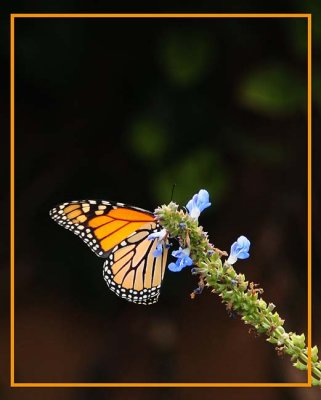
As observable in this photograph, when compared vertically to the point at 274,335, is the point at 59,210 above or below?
above

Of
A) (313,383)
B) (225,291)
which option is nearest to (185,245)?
(225,291)

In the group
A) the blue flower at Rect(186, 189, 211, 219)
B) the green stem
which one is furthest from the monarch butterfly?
the green stem

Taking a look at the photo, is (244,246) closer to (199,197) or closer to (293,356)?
(199,197)

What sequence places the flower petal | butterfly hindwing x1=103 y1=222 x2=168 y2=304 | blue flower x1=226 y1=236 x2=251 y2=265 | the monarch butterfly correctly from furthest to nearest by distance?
butterfly hindwing x1=103 y1=222 x2=168 y2=304
the monarch butterfly
blue flower x1=226 y1=236 x2=251 y2=265
the flower petal

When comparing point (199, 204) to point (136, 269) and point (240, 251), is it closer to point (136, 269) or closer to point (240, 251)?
point (240, 251)

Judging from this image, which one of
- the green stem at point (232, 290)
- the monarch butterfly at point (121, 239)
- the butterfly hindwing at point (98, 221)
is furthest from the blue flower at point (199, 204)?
the butterfly hindwing at point (98, 221)

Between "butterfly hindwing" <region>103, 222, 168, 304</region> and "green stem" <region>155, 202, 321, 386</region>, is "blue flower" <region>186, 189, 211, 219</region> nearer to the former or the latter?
"green stem" <region>155, 202, 321, 386</region>
